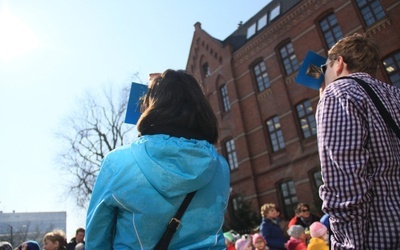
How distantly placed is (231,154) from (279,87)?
5.57 m

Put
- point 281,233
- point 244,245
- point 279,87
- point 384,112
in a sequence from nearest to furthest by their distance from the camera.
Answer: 1. point 384,112
2. point 281,233
3. point 244,245
4. point 279,87

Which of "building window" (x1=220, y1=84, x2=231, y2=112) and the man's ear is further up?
"building window" (x1=220, y1=84, x2=231, y2=112)

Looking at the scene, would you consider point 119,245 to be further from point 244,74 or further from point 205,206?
point 244,74

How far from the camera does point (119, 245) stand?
144 cm

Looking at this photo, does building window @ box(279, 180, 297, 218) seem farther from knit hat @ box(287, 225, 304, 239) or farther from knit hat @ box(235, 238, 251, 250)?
knit hat @ box(287, 225, 304, 239)

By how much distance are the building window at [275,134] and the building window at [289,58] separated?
9.44 feet

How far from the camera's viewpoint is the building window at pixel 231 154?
20047 mm

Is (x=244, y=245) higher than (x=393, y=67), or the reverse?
(x=393, y=67)

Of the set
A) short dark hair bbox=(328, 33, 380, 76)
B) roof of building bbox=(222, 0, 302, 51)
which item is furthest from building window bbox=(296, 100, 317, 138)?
short dark hair bbox=(328, 33, 380, 76)

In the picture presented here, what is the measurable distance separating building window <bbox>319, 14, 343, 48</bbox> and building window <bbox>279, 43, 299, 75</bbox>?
1.93m

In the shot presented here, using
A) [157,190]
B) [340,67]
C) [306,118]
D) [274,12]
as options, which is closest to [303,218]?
[340,67]

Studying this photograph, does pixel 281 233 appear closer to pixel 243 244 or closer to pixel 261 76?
pixel 243 244

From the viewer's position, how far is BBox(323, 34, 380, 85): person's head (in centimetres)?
198

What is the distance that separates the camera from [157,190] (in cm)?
147
